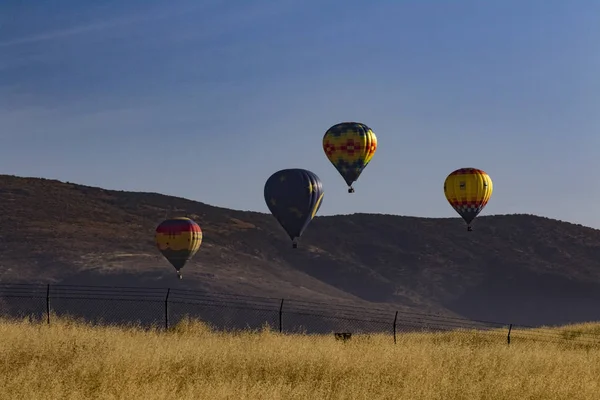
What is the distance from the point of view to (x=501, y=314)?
165 m

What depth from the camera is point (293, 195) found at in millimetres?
63312

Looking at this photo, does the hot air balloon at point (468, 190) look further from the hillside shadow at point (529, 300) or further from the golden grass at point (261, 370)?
the hillside shadow at point (529, 300)

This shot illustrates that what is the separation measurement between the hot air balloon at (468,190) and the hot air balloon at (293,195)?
1042 cm

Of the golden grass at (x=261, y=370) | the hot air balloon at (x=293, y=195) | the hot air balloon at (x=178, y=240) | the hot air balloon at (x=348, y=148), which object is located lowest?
the golden grass at (x=261, y=370)

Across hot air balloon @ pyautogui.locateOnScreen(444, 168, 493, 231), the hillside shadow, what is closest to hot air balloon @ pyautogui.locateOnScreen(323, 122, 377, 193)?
hot air balloon @ pyautogui.locateOnScreen(444, 168, 493, 231)

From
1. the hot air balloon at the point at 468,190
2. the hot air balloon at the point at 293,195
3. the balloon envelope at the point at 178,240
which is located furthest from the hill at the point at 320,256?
the hot air balloon at the point at 293,195

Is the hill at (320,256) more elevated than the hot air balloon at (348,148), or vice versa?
the hot air balloon at (348,148)

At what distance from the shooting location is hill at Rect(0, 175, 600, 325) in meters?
132

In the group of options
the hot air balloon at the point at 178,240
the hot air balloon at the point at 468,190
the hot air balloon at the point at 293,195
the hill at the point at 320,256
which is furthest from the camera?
the hill at the point at 320,256

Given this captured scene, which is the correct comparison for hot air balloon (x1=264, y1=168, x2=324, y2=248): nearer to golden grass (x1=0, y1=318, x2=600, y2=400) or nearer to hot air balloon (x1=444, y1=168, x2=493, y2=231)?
hot air balloon (x1=444, y1=168, x2=493, y2=231)

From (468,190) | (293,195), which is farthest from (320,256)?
(293,195)

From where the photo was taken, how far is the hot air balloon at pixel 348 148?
6506cm

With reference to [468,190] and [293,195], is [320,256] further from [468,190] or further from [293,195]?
[293,195]

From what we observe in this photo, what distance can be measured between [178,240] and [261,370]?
179 ft
